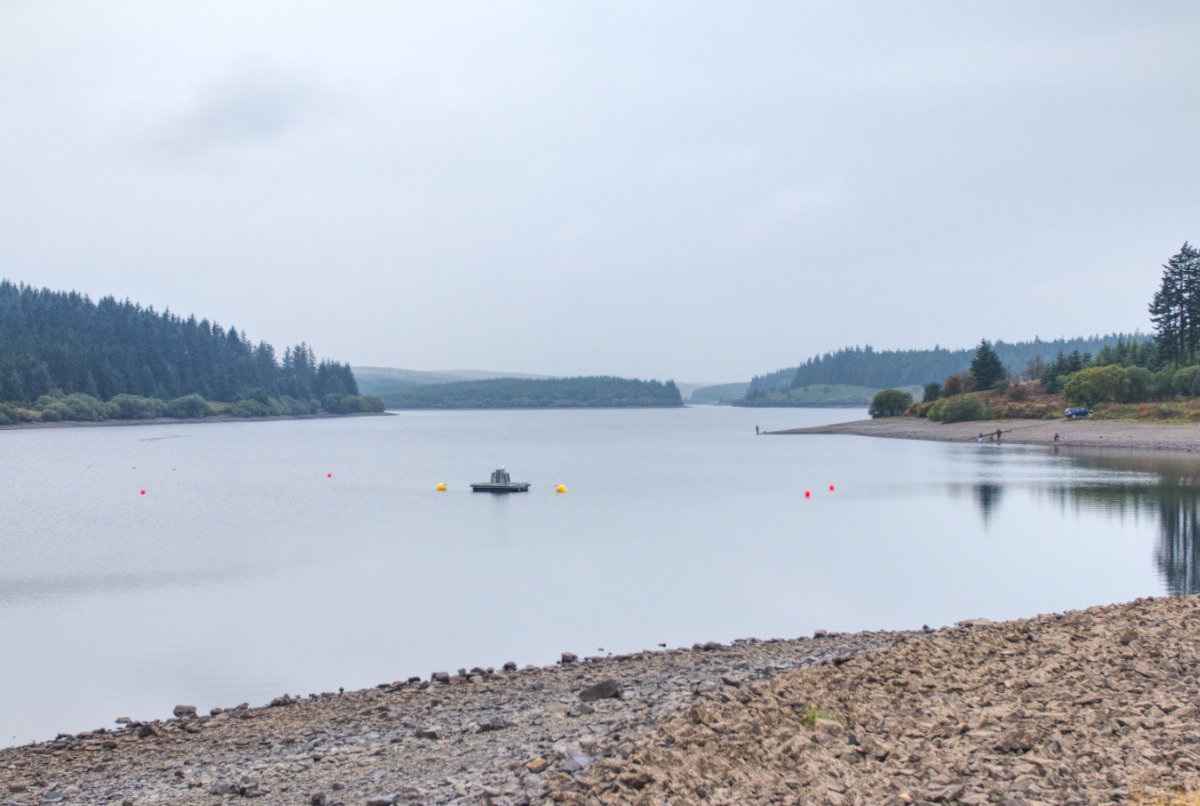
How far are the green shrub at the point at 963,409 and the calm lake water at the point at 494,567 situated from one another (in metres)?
39.3

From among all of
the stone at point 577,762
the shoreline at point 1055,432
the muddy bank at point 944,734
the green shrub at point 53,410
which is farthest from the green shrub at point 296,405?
the stone at point 577,762

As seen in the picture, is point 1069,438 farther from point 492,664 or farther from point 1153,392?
point 492,664

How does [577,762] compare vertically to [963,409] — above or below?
below

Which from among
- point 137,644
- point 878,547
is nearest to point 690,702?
point 137,644

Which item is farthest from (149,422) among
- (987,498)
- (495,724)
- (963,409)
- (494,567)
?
(495,724)

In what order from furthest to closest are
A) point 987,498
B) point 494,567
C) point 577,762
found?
point 987,498
point 494,567
point 577,762

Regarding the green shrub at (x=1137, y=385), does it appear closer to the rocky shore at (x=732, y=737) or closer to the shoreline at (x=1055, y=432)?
the shoreline at (x=1055, y=432)

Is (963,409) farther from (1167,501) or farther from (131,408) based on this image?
(131,408)

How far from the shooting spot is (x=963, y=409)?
3607 inches

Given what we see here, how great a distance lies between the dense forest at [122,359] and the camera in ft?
456

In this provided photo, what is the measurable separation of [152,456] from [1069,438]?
2995 inches

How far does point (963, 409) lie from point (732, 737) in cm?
9190

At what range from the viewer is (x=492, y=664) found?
45.8 ft

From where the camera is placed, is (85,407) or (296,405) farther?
(296,405)
